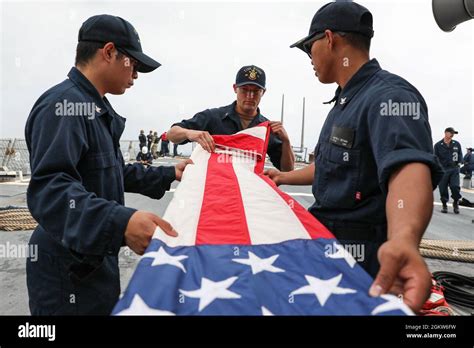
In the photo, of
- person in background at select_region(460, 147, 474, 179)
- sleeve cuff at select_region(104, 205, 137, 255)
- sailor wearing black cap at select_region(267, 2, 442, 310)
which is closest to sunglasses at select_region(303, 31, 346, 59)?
sailor wearing black cap at select_region(267, 2, 442, 310)

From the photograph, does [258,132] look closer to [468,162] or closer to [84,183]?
[84,183]

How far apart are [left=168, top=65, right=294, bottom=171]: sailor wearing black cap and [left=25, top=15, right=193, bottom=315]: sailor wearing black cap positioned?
3.34 feet

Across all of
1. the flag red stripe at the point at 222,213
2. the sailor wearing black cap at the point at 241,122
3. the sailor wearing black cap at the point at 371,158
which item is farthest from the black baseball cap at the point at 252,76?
the sailor wearing black cap at the point at 371,158

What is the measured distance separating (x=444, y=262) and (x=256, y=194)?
3093mm

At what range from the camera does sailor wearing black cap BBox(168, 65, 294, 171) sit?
2.71 metres

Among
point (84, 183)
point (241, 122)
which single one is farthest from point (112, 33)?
point (241, 122)

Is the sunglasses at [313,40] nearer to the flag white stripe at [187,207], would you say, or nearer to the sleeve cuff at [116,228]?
the flag white stripe at [187,207]

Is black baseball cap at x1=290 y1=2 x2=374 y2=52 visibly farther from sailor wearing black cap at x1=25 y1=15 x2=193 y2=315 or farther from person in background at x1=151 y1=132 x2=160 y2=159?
person in background at x1=151 y1=132 x2=160 y2=159

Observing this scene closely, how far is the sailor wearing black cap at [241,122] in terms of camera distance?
8.90 feet

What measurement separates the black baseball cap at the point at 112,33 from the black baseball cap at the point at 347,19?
819mm

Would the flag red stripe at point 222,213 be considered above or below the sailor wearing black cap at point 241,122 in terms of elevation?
below

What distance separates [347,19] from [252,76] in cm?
143
